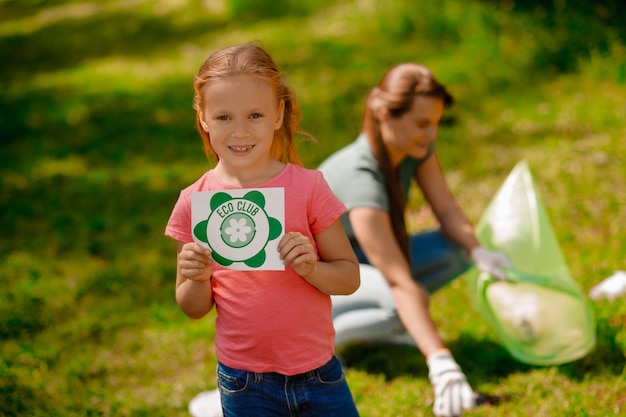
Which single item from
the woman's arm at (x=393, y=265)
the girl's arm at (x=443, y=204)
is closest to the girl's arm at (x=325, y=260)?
the woman's arm at (x=393, y=265)

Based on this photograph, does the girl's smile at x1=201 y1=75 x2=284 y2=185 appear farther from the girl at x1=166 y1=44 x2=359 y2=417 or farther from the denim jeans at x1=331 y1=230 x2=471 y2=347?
the denim jeans at x1=331 y1=230 x2=471 y2=347

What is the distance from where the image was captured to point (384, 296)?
8.21ft

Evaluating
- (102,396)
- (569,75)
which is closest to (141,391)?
(102,396)

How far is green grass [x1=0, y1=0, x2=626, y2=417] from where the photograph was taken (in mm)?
2637

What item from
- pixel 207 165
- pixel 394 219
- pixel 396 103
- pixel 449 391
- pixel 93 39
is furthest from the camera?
pixel 93 39

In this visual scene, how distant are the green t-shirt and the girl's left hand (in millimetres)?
946

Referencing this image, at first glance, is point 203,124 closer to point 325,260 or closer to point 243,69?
point 243,69

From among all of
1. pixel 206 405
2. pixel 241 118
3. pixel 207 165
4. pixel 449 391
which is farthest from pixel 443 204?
pixel 207 165

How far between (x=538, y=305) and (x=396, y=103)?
868mm

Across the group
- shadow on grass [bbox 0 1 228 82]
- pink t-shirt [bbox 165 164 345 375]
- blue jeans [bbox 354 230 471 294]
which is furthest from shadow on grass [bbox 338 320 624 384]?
Answer: shadow on grass [bbox 0 1 228 82]

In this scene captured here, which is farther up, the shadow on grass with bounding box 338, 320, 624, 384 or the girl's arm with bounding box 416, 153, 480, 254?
the girl's arm with bounding box 416, 153, 480, 254

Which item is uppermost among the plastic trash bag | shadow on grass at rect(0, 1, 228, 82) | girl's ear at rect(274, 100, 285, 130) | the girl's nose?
shadow on grass at rect(0, 1, 228, 82)

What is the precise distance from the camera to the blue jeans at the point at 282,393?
5.35 feet

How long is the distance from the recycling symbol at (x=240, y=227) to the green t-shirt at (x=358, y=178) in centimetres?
95
